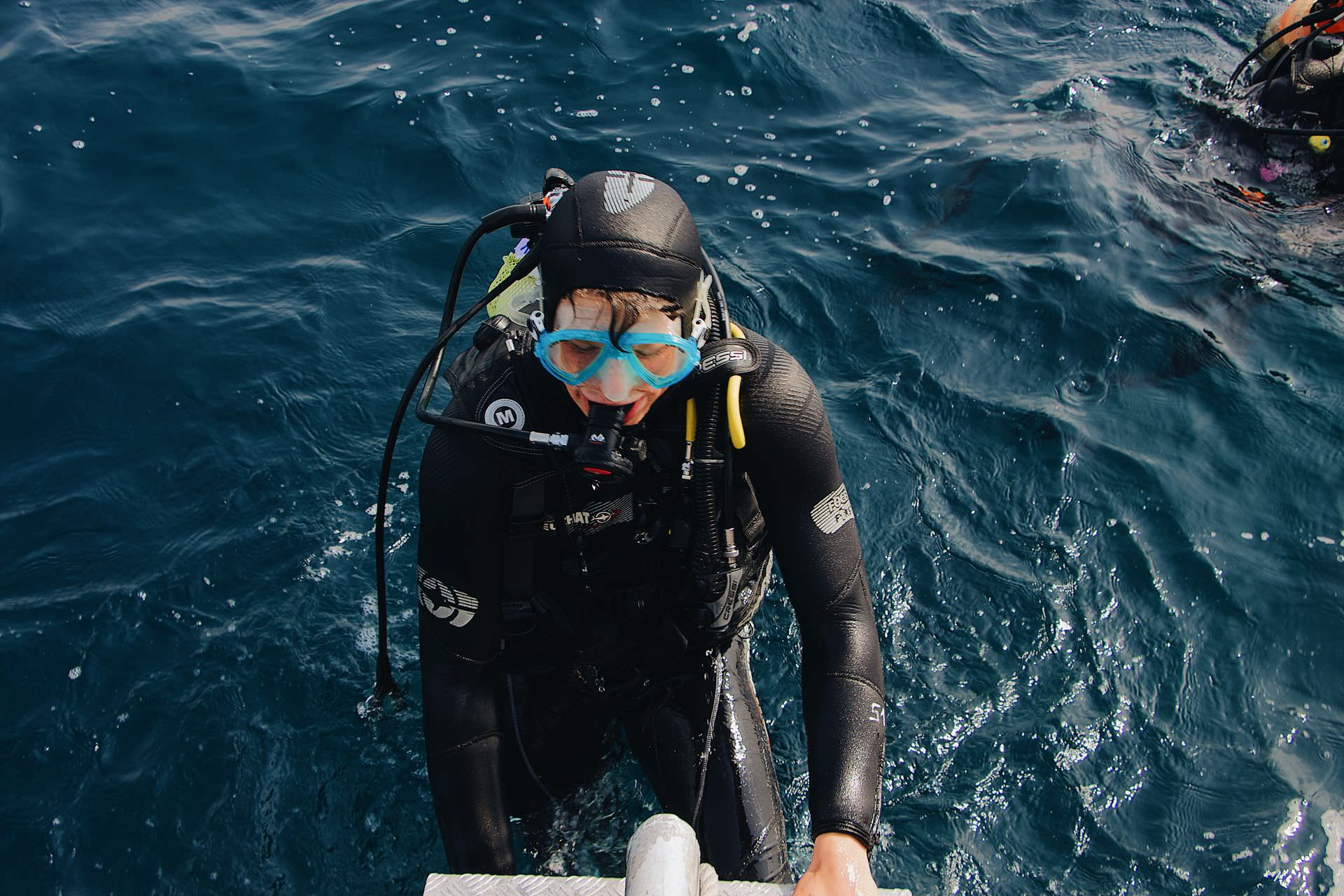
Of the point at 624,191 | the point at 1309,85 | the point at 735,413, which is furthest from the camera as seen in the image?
the point at 1309,85

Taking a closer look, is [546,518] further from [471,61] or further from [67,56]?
[67,56]

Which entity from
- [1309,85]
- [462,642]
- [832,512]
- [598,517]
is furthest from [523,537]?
[1309,85]

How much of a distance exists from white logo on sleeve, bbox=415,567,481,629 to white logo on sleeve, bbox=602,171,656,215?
3.44ft

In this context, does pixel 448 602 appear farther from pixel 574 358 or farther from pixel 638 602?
A: pixel 574 358

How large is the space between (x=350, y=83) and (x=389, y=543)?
13.4 ft

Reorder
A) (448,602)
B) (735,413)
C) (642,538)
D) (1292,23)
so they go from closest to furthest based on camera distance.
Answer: (735,413), (448,602), (642,538), (1292,23)

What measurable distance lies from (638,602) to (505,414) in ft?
2.36

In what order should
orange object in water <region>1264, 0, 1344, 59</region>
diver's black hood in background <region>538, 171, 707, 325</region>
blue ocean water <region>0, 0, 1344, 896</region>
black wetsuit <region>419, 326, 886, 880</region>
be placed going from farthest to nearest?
orange object in water <region>1264, 0, 1344, 59</region>, blue ocean water <region>0, 0, 1344, 896</region>, black wetsuit <region>419, 326, 886, 880</region>, diver's black hood in background <region>538, 171, 707, 325</region>

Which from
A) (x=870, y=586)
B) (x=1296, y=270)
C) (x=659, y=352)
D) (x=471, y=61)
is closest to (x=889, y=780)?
(x=870, y=586)

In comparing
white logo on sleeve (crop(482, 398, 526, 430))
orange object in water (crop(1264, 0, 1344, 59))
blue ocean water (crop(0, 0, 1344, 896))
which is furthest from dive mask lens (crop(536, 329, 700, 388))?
orange object in water (crop(1264, 0, 1344, 59))

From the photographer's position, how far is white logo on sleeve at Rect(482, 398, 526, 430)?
2416mm

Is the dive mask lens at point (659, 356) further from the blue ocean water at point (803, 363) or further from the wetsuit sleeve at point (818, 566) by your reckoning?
the blue ocean water at point (803, 363)

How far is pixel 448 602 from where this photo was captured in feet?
8.31

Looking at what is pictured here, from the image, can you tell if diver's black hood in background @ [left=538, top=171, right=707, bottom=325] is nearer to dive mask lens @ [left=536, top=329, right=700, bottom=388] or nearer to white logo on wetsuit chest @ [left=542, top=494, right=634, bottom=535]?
dive mask lens @ [left=536, top=329, right=700, bottom=388]
